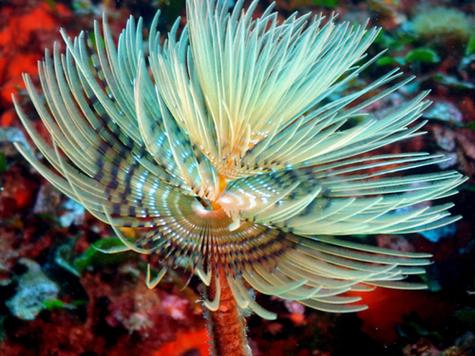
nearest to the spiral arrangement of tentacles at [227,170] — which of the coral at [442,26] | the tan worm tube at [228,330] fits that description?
the tan worm tube at [228,330]

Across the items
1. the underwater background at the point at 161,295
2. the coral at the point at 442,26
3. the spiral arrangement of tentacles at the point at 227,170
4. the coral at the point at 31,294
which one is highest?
the coral at the point at 442,26

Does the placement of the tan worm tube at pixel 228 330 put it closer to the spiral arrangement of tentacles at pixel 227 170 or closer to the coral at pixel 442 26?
the spiral arrangement of tentacles at pixel 227 170

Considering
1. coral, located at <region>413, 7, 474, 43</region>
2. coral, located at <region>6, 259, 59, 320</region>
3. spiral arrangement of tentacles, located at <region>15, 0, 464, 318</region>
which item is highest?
coral, located at <region>413, 7, 474, 43</region>

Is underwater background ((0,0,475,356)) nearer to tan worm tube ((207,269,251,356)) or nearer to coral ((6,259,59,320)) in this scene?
coral ((6,259,59,320))

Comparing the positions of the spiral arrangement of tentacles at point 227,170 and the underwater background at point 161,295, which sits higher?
the spiral arrangement of tentacles at point 227,170

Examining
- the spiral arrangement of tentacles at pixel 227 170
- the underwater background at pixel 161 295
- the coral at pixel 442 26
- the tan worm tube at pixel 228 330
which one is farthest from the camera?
the coral at pixel 442 26

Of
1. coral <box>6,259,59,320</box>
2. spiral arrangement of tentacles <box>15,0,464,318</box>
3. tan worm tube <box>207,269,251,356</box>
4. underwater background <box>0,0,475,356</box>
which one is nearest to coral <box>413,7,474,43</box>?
underwater background <box>0,0,475,356</box>
